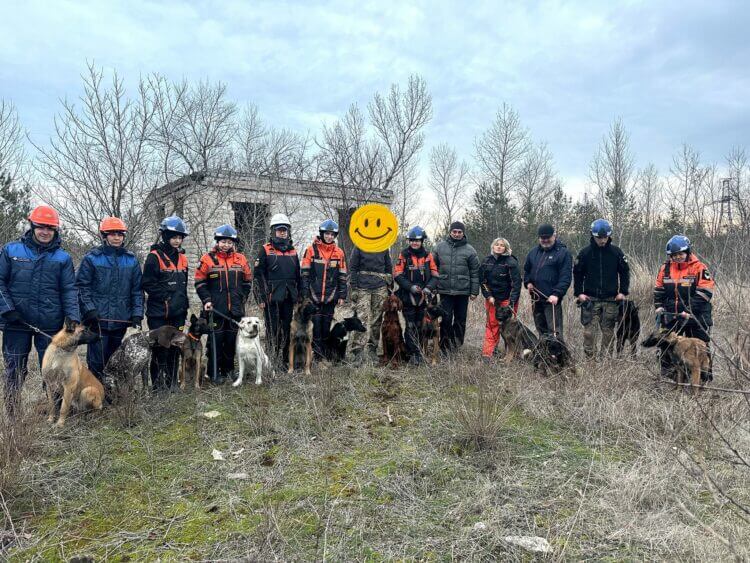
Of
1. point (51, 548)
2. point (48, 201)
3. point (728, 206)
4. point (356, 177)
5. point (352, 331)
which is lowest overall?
point (51, 548)

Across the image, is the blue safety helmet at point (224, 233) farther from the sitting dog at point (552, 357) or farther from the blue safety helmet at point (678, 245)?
the blue safety helmet at point (678, 245)

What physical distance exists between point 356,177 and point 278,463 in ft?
46.1

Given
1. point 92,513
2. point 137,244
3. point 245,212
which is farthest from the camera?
point 245,212

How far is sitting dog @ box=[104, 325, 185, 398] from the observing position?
4906 millimetres

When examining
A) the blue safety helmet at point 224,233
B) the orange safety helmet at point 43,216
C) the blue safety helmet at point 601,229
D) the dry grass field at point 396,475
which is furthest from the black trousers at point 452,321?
the orange safety helmet at point 43,216

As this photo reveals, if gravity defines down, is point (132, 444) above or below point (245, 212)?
below

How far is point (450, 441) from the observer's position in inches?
163

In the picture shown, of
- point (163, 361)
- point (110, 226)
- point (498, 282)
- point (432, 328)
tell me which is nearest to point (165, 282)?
point (110, 226)

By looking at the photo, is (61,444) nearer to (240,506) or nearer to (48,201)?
(240,506)

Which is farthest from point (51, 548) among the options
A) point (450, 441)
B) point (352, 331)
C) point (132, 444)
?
point (352, 331)

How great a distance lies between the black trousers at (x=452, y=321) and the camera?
7.20 m

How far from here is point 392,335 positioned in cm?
670

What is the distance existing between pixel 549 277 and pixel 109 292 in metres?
5.67

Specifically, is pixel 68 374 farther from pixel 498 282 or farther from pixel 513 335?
pixel 498 282
